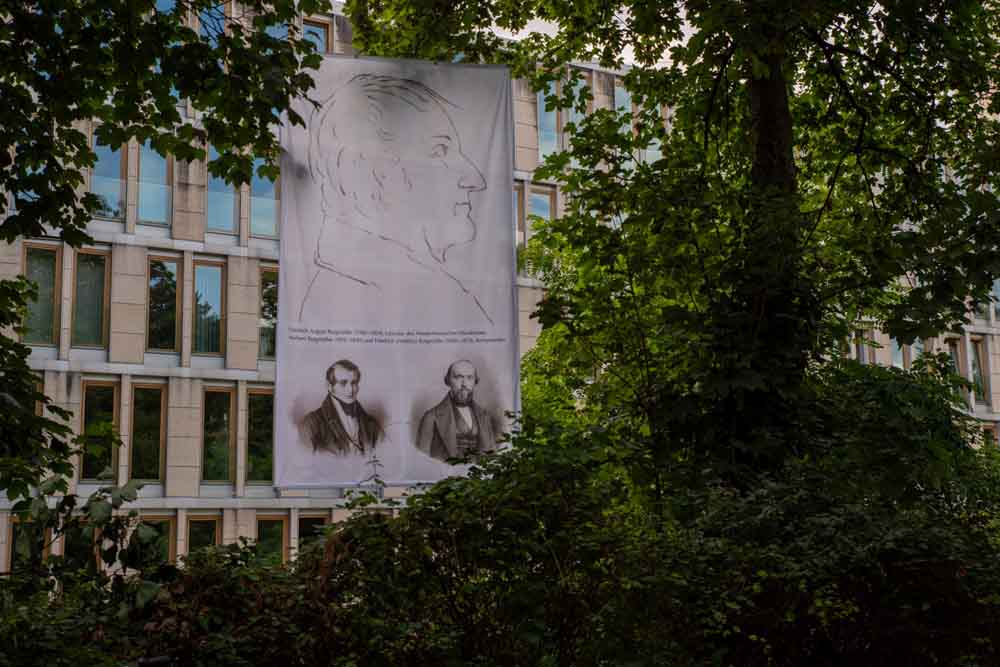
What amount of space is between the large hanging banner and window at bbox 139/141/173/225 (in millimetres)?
20901

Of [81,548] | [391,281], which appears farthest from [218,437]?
[81,548]

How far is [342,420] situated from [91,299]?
21400 millimetres

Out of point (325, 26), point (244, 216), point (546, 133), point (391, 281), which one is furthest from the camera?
point (546, 133)

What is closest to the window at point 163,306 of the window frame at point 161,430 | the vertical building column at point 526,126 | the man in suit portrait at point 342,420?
the window frame at point 161,430

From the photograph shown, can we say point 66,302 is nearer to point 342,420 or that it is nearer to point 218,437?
point 218,437

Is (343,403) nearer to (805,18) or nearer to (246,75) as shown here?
(246,75)

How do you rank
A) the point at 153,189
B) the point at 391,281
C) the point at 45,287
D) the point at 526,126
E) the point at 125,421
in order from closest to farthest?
the point at 391,281
the point at 125,421
the point at 45,287
the point at 153,189
the point at 526,126

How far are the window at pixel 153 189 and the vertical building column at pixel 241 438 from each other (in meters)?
4.72

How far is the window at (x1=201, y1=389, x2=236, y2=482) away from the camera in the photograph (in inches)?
1202

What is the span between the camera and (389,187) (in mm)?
10984

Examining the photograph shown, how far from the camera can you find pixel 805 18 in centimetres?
983

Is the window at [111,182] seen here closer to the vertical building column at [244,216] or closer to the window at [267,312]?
the vertical building column at [244,216]

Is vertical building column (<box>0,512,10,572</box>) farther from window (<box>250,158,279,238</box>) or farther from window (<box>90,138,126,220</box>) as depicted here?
window (<box>250,158,279,238</box>)

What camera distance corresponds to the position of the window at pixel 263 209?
105 feet
